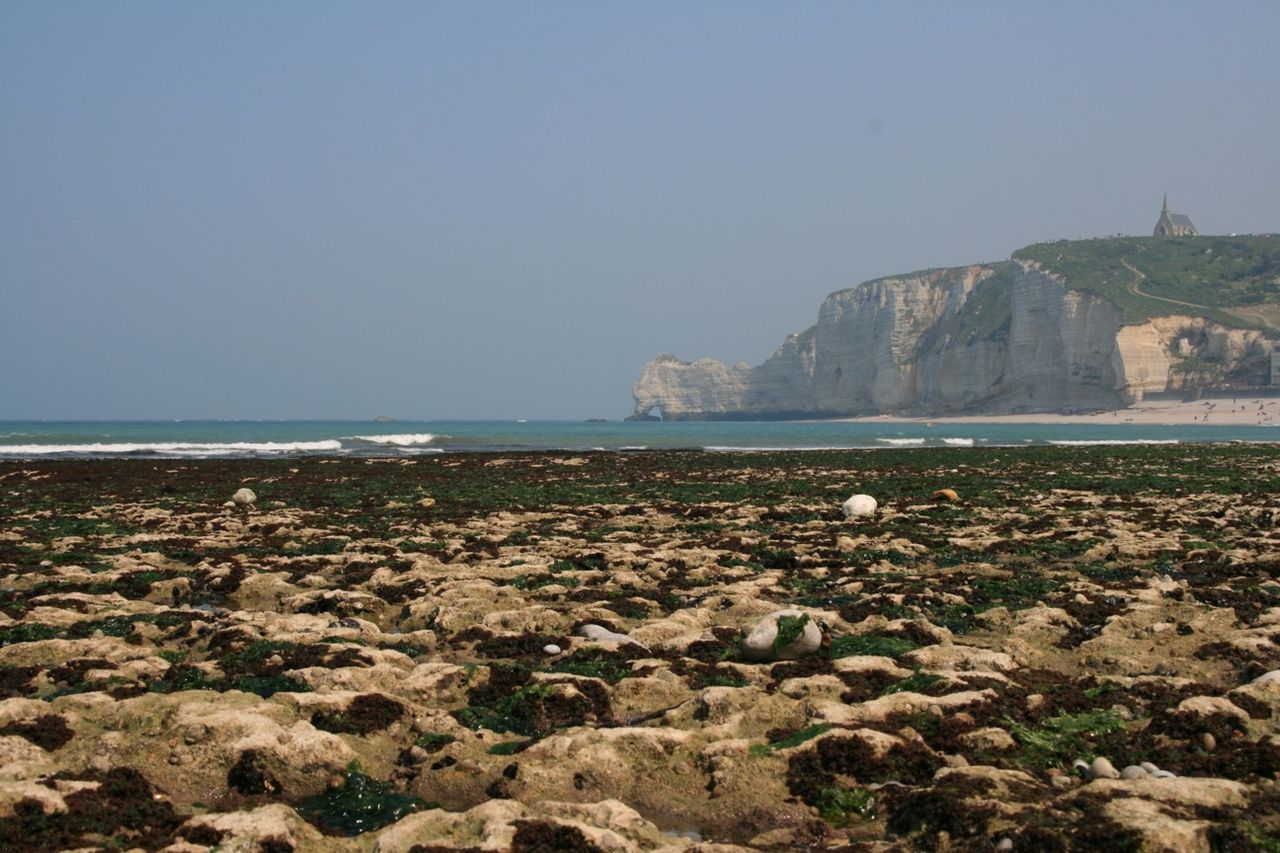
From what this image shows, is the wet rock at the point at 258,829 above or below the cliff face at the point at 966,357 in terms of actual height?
below

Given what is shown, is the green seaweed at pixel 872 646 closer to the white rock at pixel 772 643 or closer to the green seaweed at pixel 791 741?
the white rock at pixel 772 643

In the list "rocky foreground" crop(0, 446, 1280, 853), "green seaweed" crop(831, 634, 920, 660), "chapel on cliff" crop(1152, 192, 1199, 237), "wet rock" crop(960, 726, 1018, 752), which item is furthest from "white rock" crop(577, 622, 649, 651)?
"chapel on cliff" crop(1152, 192, 1199, 237)

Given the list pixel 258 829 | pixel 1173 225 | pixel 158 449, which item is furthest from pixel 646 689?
pixel 1173 225

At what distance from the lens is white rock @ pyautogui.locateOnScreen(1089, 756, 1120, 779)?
494 cm

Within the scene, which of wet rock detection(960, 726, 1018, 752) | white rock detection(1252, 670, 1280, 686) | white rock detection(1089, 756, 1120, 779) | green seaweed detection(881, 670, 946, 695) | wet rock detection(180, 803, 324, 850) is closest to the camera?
wet rock detection(180, 803, 324, 850)

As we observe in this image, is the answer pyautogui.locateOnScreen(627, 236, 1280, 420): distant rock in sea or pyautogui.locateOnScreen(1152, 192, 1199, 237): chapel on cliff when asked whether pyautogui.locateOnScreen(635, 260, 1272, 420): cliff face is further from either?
pyautogui.locateOnScreen(1152, 192, 1199, 237): chapel on cliff

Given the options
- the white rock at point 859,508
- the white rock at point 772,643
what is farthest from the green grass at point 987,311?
the white rock at point 772,643

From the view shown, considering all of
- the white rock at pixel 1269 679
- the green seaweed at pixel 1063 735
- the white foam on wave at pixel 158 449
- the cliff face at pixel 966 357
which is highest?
the cliff face at pixel 966 357

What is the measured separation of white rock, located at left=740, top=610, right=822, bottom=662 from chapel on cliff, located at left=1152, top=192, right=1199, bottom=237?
16176 centimetres

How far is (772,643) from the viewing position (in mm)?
7172

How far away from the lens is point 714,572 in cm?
1098

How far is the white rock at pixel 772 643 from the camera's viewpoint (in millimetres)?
7188

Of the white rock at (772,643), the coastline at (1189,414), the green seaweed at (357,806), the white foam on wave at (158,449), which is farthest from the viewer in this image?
the coastline at (1189,414)

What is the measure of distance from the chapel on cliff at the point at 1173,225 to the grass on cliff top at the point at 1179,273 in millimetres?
27613
